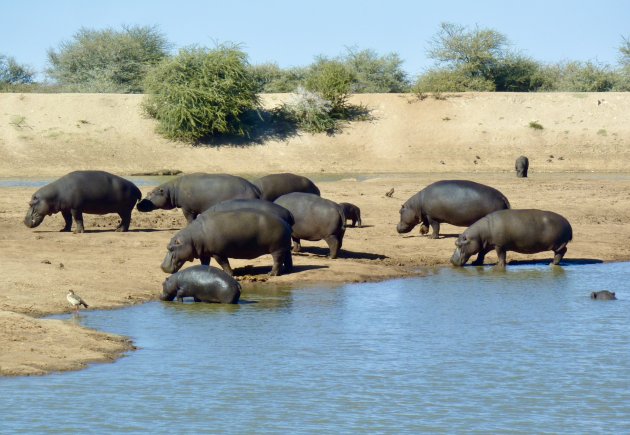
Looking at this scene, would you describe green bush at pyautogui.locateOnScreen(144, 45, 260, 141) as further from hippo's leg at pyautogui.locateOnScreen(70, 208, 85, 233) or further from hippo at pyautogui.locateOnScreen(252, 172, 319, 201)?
hippo's leg at pyautogui.locateOnScreen(70, 208, 85, 233)

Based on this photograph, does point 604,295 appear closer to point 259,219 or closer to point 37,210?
point 259,219

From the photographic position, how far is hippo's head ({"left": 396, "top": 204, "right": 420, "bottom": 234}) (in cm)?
2152

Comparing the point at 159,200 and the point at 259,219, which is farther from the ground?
the point at 259,219

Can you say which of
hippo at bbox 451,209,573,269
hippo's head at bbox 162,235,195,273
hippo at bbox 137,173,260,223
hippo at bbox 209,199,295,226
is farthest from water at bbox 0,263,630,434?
hippo at bbox 137,173,260,223

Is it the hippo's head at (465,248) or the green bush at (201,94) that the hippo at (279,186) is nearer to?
the hippo's head at (465,248)

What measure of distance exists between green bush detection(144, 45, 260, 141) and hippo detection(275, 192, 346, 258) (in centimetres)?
2668

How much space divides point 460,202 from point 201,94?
25.8 m

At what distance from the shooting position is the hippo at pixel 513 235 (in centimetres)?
1834

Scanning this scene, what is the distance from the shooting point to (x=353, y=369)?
1146 centimetres

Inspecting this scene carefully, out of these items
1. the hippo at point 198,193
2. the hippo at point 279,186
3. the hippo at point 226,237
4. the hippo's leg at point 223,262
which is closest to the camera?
the hippo at point 226,237

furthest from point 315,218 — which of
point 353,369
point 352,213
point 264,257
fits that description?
point 353,369

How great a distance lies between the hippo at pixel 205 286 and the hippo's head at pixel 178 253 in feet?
4.50

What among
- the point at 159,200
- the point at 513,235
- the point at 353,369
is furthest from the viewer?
the point at 159,200

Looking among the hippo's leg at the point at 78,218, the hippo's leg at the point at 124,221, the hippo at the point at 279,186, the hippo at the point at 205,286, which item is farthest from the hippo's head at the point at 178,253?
the hippo at the point at 279,186
